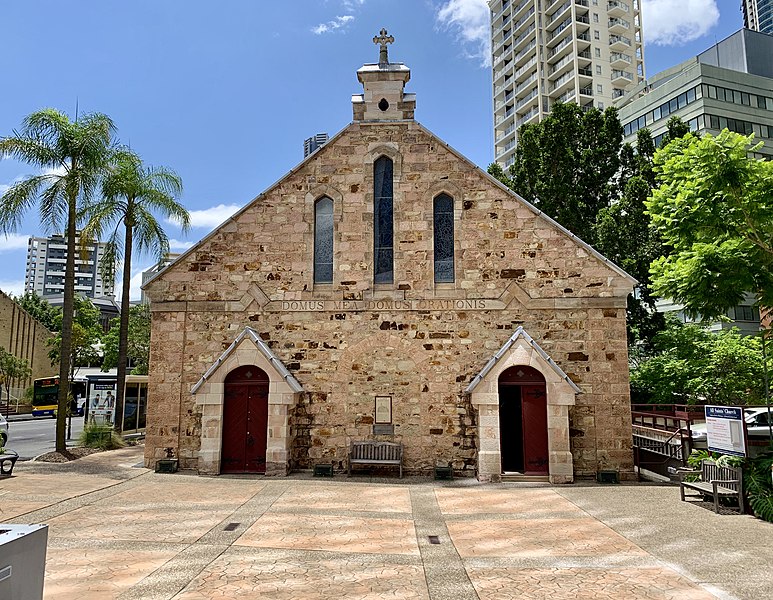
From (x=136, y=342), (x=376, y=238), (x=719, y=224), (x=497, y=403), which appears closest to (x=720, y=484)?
(x=497, y=403)

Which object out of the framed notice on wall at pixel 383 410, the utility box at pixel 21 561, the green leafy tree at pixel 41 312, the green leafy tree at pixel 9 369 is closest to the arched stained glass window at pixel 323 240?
the framed notice on wall at pixel 383 410

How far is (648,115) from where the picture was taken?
4644 centimetres

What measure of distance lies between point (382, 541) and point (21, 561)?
6027 mm

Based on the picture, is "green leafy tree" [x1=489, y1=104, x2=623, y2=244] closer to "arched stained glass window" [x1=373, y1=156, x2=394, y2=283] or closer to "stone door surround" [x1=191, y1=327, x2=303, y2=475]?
"arched stained glass window" [x1=373, y1=156, x2=394, y2=283]

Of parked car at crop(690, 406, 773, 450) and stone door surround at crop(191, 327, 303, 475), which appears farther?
parked car at crop(690, 406, 773, 450)

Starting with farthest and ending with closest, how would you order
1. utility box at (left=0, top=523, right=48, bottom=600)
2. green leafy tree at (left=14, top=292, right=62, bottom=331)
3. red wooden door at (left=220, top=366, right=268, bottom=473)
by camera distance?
1. green leafy tree at (left=14, top=292, right=62, bottom=331)
2. red wooden door at (left=220, top=366, right=268, bottom=473)
3. utility box at (left=0, top=523, right=48, bottom=600)

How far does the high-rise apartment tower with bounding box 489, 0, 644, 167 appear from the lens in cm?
5950

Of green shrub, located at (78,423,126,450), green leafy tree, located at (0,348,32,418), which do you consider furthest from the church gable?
green leafy tree, located at (0,348,32,418)

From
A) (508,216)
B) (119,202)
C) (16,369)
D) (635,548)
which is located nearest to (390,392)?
(508,216)

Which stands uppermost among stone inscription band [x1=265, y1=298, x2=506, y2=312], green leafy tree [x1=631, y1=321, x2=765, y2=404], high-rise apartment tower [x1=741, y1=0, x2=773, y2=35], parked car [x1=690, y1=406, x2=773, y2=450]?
high-rise apartment tower [x1=741, y1=0, x2=773, y2=35]

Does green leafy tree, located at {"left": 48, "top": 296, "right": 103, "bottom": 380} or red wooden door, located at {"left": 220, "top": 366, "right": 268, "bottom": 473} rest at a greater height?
green leafy tree, located at {"left": 48, "top": 296, "right": 103, "bottom": 380}

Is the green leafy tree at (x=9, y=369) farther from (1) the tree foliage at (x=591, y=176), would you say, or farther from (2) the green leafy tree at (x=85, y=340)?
(1) the tree foliage at (x=591, y=176)

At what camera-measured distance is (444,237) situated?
15.6 meters

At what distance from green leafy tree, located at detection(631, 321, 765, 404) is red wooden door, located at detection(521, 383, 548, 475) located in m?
8.77
